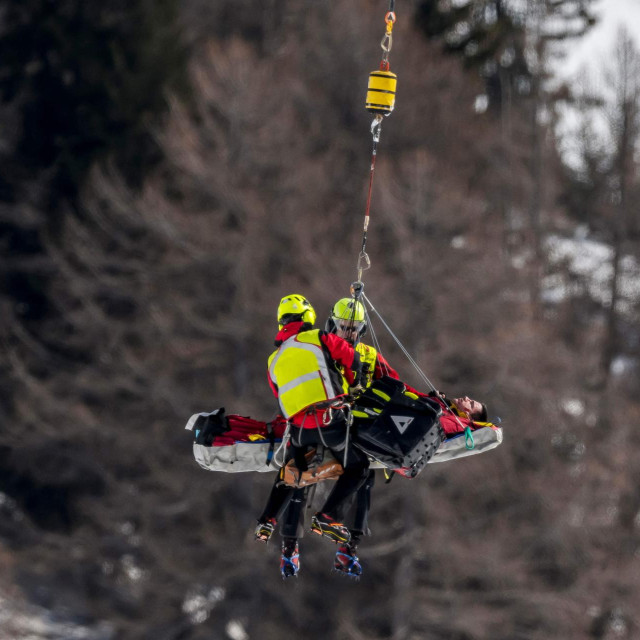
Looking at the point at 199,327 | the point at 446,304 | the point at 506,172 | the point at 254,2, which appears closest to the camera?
the point at 446,304

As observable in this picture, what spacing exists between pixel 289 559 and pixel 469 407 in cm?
173

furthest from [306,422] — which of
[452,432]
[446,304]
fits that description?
[446,304]

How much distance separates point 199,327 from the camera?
2836 centimetres

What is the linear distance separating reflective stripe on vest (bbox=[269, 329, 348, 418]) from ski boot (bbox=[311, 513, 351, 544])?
81 centimetres

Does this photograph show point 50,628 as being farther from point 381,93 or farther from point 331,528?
point 381,93

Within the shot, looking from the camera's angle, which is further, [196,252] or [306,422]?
[196,252]

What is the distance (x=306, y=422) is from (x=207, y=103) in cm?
2293

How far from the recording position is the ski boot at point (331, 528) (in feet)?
28.5

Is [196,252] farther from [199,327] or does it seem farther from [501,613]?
[501,613]

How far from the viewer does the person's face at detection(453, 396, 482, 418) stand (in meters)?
9.05

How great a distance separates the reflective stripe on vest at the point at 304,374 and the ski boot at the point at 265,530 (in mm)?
949

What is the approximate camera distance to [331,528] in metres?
8.72

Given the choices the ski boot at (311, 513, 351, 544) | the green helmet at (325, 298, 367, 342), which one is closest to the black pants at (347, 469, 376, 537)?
the ski boot at (311, 513, 351, 544)

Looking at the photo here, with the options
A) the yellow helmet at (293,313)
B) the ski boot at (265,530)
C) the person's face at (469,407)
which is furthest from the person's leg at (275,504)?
the person's face at (469,407)
